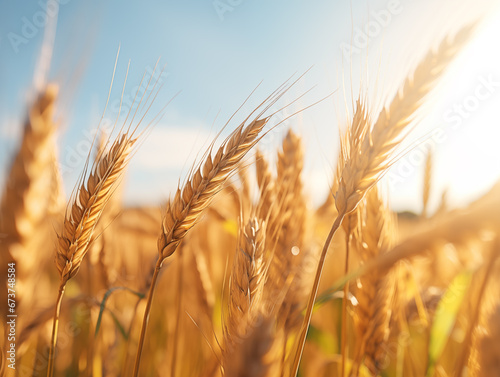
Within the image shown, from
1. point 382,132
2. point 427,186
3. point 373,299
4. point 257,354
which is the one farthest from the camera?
point 427,186

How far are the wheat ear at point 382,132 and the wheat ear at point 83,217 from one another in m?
0.67

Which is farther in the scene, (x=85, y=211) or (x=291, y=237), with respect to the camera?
(x=291, y=237)

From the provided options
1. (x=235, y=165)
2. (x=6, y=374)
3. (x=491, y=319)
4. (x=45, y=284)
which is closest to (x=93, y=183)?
(x=235, y=165)

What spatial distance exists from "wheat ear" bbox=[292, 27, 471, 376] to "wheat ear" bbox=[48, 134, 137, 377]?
669mm

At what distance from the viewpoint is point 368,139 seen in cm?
100

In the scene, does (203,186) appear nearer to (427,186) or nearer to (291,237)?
(291,237)

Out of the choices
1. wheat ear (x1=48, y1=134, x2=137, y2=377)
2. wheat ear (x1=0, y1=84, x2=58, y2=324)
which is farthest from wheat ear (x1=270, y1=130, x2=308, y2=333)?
wheat ear (x1=0, y1=84, x2=58, y2=324)

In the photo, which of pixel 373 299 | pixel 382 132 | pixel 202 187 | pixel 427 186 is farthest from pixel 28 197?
pixel 427 186

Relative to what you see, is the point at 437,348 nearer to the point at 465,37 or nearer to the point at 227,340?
the point at 227,340

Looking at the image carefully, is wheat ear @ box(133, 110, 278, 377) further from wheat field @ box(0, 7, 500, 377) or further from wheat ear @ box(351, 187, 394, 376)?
wheat ear @ box(351, 187, 394, 376)

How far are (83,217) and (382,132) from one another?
0.89m

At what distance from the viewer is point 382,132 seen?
100 centimetres

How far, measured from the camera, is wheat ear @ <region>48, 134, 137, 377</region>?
→ 3.41ft

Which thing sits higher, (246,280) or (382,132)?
(382,132)
